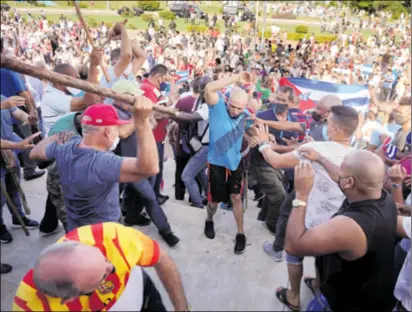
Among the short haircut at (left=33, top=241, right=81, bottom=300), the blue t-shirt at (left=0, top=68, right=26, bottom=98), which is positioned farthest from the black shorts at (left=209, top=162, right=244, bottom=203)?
the blue t-shirt at (left=0, top=68, right=26, bottom=98)

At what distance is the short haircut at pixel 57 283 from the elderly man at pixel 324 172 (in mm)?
1752

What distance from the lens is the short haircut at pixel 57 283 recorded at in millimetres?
1494

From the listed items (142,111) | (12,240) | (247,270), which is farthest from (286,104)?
(12,240)

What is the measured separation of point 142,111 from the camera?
2059 millimetres

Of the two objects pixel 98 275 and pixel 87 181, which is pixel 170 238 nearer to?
pixel 87 181

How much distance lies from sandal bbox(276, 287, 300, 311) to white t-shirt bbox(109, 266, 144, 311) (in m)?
1.40

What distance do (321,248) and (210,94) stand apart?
198cm

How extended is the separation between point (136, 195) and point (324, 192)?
2012 mm

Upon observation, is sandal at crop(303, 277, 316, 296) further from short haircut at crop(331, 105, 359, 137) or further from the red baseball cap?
the red baseball cap

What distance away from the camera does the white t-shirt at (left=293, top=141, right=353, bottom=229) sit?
2.71 meters

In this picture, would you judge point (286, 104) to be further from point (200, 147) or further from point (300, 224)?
point (300, 224)

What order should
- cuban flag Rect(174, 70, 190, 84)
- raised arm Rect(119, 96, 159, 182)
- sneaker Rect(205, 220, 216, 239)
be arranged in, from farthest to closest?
cuban flag Rect(174, 70, 190, 84) < sneaker Rect(205, 220, 216, 239) < raised arm Rect(119, 96, 159, 182)

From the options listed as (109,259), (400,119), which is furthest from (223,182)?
(400,119)

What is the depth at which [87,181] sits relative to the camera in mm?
2287
